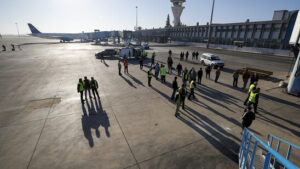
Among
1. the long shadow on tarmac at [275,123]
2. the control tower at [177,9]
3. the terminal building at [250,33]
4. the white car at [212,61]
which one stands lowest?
the long shadow on tarmac at [275,123]

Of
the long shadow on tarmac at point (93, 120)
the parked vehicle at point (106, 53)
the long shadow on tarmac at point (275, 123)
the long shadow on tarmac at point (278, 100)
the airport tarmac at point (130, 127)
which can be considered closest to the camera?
the airport tarmac at point (130, 127)

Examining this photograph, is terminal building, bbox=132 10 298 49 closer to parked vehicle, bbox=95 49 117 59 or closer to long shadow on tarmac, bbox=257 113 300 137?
long shadow on tarmac, bbox=257 113 300 137

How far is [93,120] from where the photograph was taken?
7.92 meters

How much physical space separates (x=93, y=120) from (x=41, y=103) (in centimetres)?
498

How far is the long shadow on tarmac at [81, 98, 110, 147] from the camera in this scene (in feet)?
22.2

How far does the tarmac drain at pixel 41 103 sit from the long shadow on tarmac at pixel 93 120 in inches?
93.6

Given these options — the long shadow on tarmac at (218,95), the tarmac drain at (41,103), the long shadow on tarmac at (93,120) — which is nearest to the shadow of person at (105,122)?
the long shadow on tarmac at (93,120)

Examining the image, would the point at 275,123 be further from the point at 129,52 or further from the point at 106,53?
the point at 106,53

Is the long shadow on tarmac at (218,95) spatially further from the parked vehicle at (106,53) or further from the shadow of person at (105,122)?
the parked vehicle at (106,53)

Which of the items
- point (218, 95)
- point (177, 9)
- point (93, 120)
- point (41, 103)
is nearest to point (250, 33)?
point (218, 95)

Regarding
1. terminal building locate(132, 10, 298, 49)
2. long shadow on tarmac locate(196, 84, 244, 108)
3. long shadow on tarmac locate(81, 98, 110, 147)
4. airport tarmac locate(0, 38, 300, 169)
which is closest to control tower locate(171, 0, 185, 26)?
terminal building locate(132, 10, 298, 49)

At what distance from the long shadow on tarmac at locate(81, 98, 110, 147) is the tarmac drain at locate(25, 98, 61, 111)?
238 cm

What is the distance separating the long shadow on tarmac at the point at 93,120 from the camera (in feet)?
22.2

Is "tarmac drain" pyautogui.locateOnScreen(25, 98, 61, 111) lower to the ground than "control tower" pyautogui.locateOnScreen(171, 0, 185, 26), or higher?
lower
